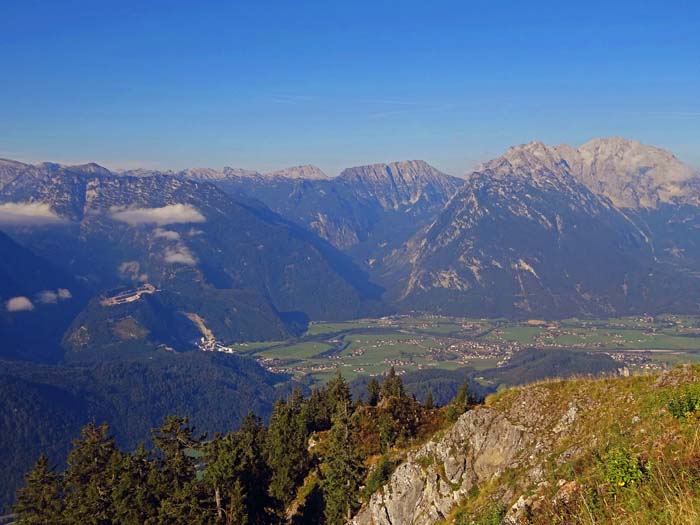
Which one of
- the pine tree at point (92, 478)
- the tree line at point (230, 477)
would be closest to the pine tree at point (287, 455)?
the tree line at point (230, 477)

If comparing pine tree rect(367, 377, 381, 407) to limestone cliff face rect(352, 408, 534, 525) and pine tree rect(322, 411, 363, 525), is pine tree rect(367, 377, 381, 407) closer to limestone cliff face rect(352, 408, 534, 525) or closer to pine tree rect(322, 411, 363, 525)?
pine tree rect(322, 411, 363, 525)

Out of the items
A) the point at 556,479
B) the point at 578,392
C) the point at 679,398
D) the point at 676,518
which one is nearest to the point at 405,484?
the point at 578,392

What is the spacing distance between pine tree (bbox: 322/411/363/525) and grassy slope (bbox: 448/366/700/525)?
12686 mm

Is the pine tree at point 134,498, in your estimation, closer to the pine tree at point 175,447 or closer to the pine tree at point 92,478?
the pine tree at point 92,478

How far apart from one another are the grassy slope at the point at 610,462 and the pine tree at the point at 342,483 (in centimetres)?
1269

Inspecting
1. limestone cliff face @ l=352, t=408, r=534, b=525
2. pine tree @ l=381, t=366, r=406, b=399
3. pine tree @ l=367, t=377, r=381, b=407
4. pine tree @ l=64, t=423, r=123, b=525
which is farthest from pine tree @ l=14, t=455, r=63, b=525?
pine tree @ l=367, t=377, r=381, b=407

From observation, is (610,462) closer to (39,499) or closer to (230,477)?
(230,477)

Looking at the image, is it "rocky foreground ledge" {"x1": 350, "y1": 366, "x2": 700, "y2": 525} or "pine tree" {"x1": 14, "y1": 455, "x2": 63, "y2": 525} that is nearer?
"rocky foreground ledge" {"x1": 350, "y1": 366, "x2": 700, "y2": 525}

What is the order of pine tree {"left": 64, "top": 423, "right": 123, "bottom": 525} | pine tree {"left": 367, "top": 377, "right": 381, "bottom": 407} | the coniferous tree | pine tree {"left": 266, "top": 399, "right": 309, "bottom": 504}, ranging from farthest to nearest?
pine tree {"left": 367, "top": 377, "right": 381, "bottom": 407}
pine tree {"left": 266, "top": 399, "right": 309, "bottom": 504}
pine tree {"left": 64, "top": 423, "right": 123, "bottom": 525}
the coniferous tree

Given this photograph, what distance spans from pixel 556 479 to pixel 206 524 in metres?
28.3

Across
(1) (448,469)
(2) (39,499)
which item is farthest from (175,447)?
(1) (448,469)

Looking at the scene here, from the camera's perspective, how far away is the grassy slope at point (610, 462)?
17.2m

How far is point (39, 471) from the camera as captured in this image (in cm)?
5838

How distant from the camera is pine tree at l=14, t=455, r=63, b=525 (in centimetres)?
5431
